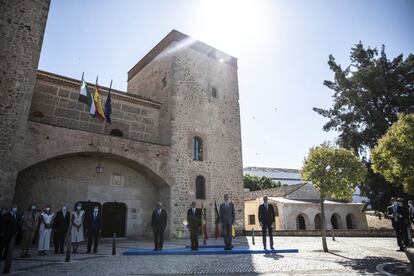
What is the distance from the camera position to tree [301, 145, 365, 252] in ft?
34.0

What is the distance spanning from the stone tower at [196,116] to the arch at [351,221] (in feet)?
54.1

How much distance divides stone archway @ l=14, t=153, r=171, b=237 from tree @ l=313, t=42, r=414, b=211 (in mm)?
15371

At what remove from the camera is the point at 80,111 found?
15859 mm

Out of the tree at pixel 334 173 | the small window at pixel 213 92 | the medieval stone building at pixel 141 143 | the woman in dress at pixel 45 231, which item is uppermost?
the small window at pixel 213 92

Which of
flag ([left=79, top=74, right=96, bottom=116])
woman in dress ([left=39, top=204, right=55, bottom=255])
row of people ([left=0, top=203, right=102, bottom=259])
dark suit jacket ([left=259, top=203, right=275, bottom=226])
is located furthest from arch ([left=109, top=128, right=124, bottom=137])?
dark suit jacket ([left=259, top=203, right=275, bottom=226])

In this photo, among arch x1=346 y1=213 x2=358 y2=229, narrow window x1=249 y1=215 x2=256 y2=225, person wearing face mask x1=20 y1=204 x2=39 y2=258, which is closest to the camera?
person wearing face mask x1=20 y1=204 x2=39 y2=258

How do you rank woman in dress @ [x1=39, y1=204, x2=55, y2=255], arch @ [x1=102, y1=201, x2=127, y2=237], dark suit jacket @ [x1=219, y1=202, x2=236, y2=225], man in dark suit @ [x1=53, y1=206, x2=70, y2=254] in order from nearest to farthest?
woman in dress @ [x1=39, y1=204, x2=55, y2=255] < dark suit jacket @ [x1=219, y1=202, x2=236, y2=225] < man in dark suit @ [x1=53, y1=206, x2=70, y2=254] < arch @ [x1=102, y1=201, x2=127, y2=237]

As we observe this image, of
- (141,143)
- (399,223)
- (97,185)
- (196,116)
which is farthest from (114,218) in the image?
(399,223)

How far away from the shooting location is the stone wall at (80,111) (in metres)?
14.8

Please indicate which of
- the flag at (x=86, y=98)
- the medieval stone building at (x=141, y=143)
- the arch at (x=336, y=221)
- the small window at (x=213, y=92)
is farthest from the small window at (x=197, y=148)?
the arch at (x=336, y=221)

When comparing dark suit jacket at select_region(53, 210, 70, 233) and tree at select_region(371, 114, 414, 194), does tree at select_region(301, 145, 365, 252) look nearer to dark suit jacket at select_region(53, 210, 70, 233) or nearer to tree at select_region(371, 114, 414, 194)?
tree at select_region(371, 114, 414, 194)

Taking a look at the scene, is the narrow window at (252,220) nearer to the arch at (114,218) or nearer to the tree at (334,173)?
the arch at (114,218)

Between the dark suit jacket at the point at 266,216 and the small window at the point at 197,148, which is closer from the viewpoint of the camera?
the dark suit jacket at the point at 266,216

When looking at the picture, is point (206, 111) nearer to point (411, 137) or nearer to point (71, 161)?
point (71, 161)
